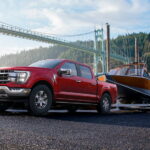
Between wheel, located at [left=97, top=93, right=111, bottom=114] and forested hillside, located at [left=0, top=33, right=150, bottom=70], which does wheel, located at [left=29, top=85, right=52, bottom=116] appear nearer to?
wheel, located at [left=97, top=93, right=111, bottom=114]

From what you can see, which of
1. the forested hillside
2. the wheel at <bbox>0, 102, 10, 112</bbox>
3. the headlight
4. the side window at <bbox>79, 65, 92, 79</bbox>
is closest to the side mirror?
the headlight

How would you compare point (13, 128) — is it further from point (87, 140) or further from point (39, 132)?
point (87, 140)

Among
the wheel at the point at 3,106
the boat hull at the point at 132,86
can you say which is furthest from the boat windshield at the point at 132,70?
the wheel at the point at 3,106

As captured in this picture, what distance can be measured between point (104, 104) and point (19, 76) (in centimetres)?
376

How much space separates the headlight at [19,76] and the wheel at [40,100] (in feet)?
1.22

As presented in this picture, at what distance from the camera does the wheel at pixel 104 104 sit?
1006 centimetres

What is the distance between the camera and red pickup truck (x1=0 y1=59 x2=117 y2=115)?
7582mm

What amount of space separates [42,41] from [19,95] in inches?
2840

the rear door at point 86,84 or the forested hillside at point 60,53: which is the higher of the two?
the forested hillside at point 60,53

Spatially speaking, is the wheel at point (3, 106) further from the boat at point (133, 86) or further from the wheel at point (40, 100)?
the boat at point (133, 86)

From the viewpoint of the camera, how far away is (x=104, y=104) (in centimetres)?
1032

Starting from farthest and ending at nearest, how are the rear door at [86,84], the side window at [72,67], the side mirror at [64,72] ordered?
the rear door at [86,84], the side window at [72,67], the side mirror at [64,72]

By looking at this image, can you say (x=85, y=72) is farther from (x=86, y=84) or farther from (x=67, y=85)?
(x=67, y=85)

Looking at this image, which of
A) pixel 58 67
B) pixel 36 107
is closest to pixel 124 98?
pixel 58 67
